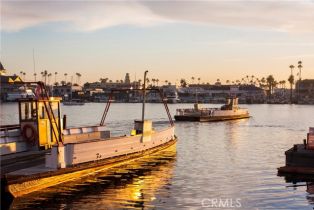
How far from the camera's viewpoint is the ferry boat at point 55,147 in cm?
2509

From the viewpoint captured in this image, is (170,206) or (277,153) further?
(277,153)

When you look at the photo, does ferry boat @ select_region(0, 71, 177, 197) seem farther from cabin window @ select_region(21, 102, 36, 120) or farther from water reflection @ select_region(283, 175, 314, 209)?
water reflection @ select_region(283, 175, 314, 209)

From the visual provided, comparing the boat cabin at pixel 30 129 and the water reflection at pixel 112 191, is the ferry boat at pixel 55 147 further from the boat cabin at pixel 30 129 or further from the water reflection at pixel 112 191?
the water reflection at pixel 112 191

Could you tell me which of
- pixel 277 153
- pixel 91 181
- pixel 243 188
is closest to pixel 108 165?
pixel 91 181

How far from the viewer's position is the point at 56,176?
26.3 metres

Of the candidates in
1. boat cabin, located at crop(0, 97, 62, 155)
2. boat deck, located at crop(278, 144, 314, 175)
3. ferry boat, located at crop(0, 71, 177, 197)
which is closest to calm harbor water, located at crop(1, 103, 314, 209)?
ferry boat, located at crop(0, 71, 177, 197)

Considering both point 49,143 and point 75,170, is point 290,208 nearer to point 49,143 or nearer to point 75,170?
point 75,170

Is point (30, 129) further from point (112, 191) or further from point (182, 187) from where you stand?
point (182, 187)

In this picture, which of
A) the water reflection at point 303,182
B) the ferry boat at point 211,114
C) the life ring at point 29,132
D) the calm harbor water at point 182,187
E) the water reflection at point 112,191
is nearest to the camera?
the water reflection at point 112,191

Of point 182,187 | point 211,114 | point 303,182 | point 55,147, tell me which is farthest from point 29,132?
point 211,114

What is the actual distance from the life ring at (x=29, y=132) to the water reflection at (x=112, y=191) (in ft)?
15.0

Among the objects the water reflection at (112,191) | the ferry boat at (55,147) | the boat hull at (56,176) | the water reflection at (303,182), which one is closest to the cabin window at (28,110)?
the ferry boat at (55,147)

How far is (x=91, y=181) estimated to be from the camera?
2931 cm

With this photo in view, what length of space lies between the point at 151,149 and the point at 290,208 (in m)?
16.8
